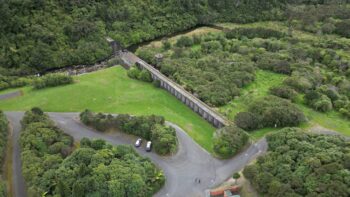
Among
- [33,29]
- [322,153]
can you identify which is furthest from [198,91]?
[33,29]

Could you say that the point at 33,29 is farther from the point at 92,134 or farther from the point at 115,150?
the point at 115,150

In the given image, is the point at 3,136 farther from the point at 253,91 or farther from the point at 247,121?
the point at 253,91

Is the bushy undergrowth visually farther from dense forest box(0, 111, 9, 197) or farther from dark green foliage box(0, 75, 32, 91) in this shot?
dark green foliage box(0, 75, 32, 91)

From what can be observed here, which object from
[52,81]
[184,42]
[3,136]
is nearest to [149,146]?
[3,136]

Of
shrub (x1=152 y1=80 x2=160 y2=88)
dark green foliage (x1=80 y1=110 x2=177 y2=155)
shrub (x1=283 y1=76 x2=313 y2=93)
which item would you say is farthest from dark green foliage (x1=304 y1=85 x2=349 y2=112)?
shrub (x1=152 y1=80 x2=160 y2=88)

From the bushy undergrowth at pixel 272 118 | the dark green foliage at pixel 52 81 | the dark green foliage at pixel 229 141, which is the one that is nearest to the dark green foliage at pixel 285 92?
the bushy undergrowth at pixel 272 118

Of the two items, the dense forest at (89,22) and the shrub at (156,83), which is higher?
the dense forest at (89,22)

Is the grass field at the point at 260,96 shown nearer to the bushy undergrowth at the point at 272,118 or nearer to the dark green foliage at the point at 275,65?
the bushy undergrowth at the point at 272,118
